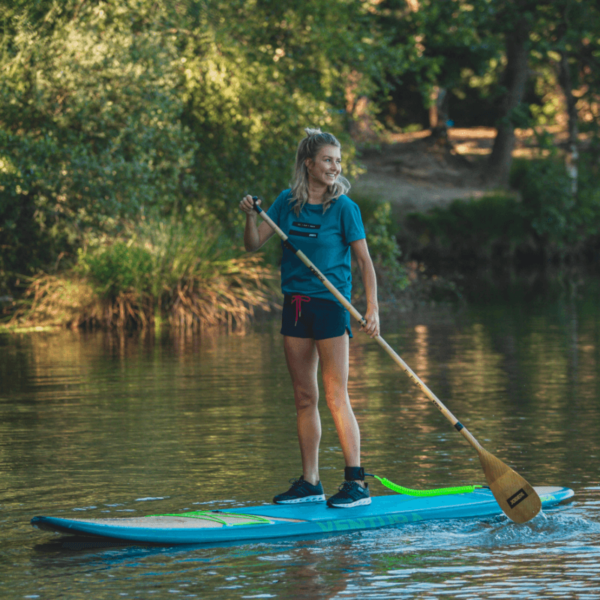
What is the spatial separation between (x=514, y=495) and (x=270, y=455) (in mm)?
2279

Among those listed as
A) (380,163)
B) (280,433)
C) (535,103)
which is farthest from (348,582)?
(535,103)

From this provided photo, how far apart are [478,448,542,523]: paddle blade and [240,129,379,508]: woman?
27.5 inches

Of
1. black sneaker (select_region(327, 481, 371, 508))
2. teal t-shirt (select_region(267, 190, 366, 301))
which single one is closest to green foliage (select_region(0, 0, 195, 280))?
teal t-shirt (select_region(267, 190, 366, 301))

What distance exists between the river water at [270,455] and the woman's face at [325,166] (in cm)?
187

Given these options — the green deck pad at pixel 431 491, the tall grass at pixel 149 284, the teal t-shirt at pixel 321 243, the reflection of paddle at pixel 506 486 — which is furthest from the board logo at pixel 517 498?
the tall grass at pixel 149 284

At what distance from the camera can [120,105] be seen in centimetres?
1788

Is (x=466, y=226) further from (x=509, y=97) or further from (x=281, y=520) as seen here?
(x=281, y=520)

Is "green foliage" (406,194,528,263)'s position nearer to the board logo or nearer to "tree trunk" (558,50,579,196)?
"tree trunk" (558,50,579,196)

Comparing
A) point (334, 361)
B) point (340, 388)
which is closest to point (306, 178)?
point (334, 361)

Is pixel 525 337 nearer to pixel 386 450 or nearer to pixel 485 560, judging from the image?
pixel 386 450

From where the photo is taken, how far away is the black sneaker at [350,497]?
5.90 metres

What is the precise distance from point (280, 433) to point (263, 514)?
2806 millimetres

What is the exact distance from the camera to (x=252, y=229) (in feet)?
19.9

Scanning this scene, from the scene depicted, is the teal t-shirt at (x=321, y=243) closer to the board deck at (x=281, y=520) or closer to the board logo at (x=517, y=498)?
the board deck at (x=281, y=520)
